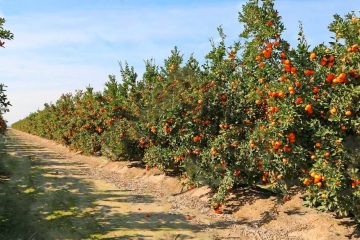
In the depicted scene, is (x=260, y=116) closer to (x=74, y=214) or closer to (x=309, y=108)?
(x=309, y=108)

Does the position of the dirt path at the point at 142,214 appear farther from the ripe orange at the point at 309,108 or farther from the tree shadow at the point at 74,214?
the ripe orange at the point at 309,108

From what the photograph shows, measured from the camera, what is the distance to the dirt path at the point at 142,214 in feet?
29.7

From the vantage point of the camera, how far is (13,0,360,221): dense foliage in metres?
7.43

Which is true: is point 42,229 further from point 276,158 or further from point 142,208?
point 276,158

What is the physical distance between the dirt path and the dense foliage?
24.7 inches

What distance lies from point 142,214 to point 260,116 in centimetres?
479

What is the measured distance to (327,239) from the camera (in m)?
8.20

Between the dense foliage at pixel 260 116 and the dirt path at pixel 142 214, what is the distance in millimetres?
628

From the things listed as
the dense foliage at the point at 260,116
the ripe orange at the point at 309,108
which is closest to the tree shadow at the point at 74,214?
the dense foliage at the point at 260,116

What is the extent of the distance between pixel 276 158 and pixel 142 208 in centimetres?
494

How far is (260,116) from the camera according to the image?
11273 millimetres

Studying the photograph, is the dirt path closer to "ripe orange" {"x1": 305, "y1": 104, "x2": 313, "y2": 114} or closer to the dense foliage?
the dense foliage

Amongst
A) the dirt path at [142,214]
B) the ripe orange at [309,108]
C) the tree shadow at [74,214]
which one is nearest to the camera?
the ripe orange at [309,108]

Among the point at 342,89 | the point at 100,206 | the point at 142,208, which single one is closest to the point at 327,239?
the point at 342,89
